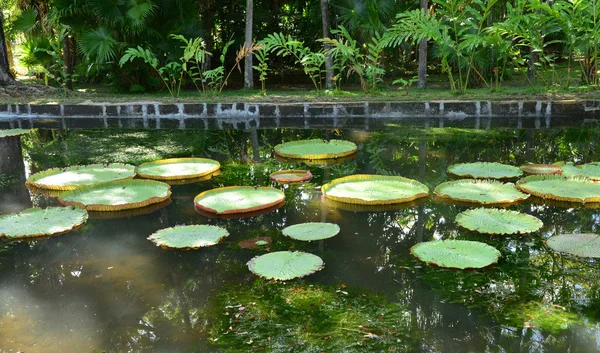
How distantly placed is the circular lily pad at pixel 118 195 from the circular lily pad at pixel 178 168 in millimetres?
277

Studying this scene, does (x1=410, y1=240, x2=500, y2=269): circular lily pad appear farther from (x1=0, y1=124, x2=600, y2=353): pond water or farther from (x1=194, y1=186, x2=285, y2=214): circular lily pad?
(x1=194, y1=186, x2=285, y2=214): circular lily pad

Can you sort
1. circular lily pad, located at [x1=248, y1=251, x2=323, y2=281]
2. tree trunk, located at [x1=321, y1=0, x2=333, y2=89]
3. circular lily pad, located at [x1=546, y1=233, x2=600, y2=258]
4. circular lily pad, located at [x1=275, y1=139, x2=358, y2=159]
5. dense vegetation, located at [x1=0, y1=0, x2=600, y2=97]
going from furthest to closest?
tree trunk, located at [x1=321, y1=0, x2=333, y2=89] < dense vegetation, located at [x1=0, y1=0, x2=600, y2=97] < circular lily pad, located at [x1=275, y1=139, x2=358, y2=159] < circular lily pad, located at [x1=546, y1=233, x2=600, y2=258] < circular lily pad, located at [x1=248, y1=251, x2=323, y2=281]

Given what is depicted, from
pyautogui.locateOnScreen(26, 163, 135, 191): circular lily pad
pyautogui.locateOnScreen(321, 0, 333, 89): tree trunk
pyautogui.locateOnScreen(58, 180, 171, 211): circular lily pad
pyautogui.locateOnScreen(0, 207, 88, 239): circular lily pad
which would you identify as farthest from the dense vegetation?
pyautogui.locateOnScreen(0, 207, 88, 239): circular lily pad

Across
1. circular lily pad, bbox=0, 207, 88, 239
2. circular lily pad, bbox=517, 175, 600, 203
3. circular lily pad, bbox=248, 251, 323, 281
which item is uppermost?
circular lily pad, bbox=517, 175, 600, 203

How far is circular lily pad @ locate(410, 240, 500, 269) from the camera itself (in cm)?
312

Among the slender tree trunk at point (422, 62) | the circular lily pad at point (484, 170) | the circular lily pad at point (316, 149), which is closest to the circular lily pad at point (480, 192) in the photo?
the circular lily pad at point (484, 170)

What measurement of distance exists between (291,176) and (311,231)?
134 cm

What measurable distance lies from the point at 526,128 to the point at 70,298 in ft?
18.4

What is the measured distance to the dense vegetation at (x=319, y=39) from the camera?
7814 millimetres

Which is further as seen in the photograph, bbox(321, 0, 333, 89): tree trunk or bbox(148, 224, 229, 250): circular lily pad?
bbox(321, 0, 333, 89): tree trunk

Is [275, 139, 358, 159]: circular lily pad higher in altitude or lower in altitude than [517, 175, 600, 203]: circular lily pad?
higher

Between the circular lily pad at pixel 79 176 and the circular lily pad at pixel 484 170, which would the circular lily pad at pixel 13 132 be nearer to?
the circular lily pad at pixel 79 176

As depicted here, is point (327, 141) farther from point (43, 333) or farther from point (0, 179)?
point (43, 333)

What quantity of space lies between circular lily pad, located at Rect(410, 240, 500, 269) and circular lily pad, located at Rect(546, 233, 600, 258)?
0.40m
